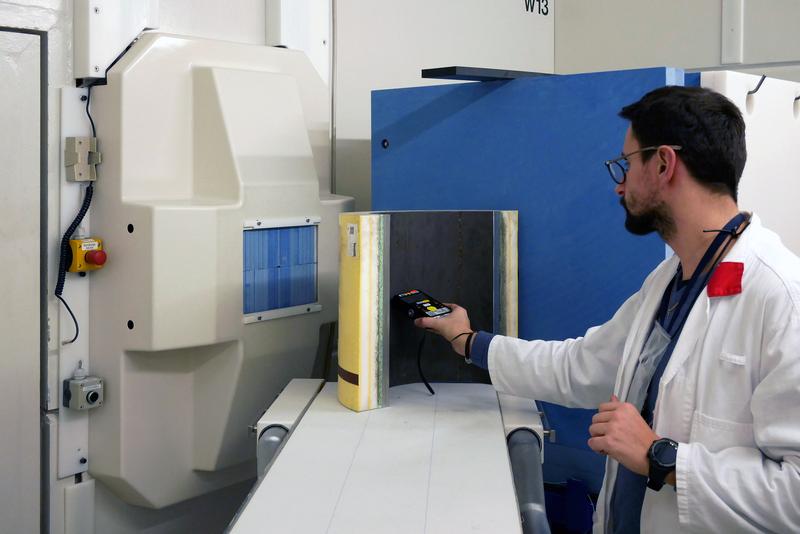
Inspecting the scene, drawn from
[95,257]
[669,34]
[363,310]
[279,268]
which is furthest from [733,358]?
[669,34]

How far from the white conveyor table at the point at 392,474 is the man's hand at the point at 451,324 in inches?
4.9

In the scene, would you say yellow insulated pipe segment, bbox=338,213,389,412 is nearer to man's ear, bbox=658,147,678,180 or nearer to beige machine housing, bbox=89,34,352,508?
beige machine housing, bbox=89,34,352,508

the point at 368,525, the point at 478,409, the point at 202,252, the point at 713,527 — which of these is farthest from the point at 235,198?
the point at 713,527

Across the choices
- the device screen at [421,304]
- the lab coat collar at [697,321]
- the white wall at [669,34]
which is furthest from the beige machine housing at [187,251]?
the white wall at [669,34]

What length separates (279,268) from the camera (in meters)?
1.98

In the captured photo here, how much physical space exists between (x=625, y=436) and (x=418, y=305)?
1.73 ft

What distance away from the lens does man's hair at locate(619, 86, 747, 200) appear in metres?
1.38

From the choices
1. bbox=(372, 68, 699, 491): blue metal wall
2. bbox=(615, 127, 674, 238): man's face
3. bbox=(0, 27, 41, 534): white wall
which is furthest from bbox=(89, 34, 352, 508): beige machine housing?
bbox=(615, 127, 674, 238): man's face

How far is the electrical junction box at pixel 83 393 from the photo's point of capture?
5.73 feet

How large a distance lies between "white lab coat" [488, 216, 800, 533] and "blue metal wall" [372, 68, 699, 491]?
35 centimetres

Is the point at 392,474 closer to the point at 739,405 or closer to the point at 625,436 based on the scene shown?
the point at 625,436

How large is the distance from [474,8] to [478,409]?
4.79ft

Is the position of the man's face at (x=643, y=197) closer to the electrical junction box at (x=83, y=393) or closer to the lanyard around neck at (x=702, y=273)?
the lanyard around neck at (x=702, y=273)

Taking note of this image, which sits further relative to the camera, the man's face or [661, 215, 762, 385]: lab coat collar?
the man's face
